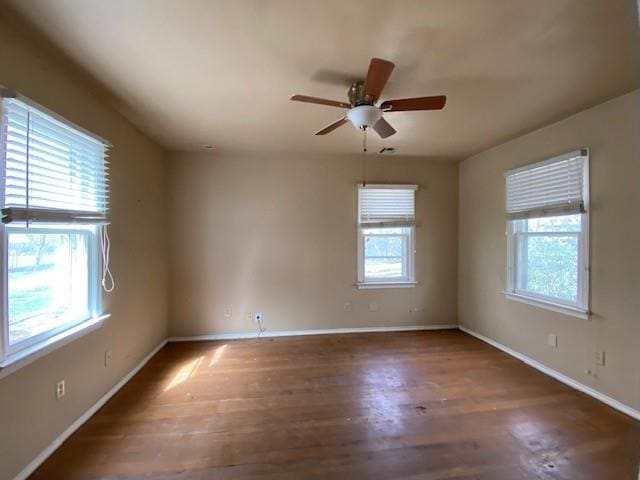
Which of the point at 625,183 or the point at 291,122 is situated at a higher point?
the point at 291,122

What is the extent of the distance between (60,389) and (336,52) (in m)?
2.74

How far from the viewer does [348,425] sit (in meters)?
2.22

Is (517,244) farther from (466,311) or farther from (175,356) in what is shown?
(175,356)

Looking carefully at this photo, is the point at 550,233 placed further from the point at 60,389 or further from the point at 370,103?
the point at 60,389

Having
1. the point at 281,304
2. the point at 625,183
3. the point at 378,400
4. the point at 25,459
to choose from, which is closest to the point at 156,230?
the point at 281,304

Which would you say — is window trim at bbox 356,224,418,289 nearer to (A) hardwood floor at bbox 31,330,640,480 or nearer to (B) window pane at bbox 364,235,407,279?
(B) window pane at bbox 364,235,407,279

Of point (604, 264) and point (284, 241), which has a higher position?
point (284, 241)

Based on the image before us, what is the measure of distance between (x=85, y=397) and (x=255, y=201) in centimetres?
264

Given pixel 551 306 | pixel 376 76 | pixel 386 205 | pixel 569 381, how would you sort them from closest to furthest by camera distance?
pixel 376 76, pixel 569 381, pixel 551 306, pixel 386 205

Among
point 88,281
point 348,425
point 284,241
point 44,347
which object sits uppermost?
point 284,241

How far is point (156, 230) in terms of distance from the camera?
12.1ft

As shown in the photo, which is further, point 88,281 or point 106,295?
point 106,295

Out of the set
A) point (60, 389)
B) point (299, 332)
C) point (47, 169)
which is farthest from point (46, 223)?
point (299, 332)

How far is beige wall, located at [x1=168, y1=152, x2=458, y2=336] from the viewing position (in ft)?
13.3
